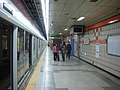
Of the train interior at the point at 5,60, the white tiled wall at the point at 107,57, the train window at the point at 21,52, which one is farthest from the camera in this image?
the white tiled wall at the point at 107,57

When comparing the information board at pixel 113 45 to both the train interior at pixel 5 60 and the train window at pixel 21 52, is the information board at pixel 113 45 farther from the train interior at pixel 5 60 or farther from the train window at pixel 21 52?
the train interior at pixel 5 60

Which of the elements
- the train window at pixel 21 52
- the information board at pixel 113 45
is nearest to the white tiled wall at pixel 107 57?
the information board at pixel 113 45

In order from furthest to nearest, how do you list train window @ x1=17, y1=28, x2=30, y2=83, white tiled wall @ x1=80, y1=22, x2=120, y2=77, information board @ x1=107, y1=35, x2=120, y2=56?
white tiled wall @ x1=80, y1=22, x2=120, y2=77, information board @ x1=107, y1=35, x2=120, y2=56, train window @ x1=17, y1=28, x2=30, y2=83

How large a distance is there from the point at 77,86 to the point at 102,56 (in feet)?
11.4

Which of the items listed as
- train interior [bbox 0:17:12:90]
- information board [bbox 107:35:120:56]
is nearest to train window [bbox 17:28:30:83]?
train interior [bbox 0:17:12:90]

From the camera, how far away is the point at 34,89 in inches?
172

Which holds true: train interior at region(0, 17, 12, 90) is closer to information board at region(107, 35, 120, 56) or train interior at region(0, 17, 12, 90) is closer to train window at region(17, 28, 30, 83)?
train window at region(17, 28, 30, 83)

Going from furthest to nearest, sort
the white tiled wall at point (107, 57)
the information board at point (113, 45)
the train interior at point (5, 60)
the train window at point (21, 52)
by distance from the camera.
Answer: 1. the white tiled wall at point (107, 57)
2. the information board at point (113, 45)
3. the train interior at point (5, 60)
4. the train window at point (21, 52)

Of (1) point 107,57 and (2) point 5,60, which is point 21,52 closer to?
(1) point 107,57

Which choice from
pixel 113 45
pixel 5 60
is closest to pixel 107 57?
pixel 113 45

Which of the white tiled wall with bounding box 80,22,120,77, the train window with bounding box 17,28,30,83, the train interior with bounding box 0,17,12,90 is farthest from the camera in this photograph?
the white tiled wall with bounding box 80,22,120,77

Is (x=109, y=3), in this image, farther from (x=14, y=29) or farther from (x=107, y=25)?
(x=14, y=29)

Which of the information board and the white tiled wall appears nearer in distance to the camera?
the information board

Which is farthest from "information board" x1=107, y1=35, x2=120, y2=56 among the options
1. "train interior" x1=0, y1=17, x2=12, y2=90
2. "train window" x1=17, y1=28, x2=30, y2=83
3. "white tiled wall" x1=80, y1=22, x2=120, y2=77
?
"train interior" x1=0, y1=17, x2=12, y2=90
